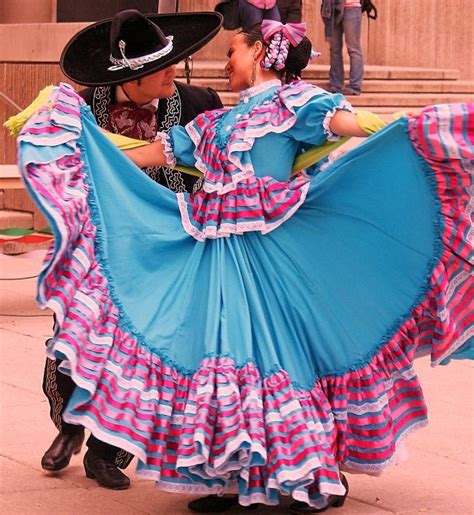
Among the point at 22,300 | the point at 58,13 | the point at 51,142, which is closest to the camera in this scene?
the point at 51,142

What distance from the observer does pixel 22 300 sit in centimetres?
990

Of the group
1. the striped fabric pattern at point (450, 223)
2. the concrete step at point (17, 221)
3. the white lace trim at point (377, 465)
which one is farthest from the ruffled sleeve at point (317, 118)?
the concrete step at point (17, 221)

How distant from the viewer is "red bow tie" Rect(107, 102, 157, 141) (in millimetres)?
5965

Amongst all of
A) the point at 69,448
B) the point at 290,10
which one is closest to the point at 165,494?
the point at 69,448

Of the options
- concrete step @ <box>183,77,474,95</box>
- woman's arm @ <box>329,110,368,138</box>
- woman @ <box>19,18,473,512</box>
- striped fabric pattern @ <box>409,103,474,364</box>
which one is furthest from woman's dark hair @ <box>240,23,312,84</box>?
concrete step @ <box>183,77,474,95</box>

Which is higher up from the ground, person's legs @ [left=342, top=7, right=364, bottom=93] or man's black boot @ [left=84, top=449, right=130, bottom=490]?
man's black boot @ [left=84, top=449, right=130, bottom=490]

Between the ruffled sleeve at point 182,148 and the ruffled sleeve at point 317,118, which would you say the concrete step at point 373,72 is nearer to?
the ruffled sleeve at point 182,148

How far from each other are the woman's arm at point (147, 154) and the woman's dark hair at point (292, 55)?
554 millimetres

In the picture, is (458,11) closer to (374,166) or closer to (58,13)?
(58,13)

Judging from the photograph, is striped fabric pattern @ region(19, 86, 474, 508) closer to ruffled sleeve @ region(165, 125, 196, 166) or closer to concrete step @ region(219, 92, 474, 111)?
ruffled sleeve @ region(165, 125, 196, 166)

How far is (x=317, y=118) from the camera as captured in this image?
5.30m

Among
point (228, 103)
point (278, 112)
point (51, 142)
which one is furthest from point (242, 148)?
point (228, 103)

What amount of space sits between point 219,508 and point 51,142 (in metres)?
1.46

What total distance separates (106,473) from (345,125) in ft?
5.33
